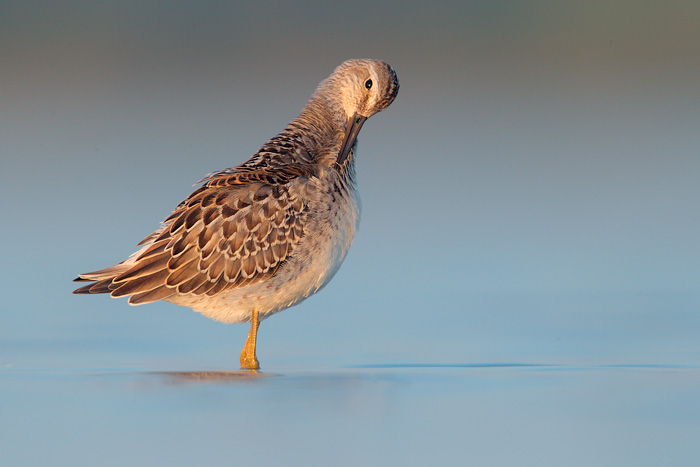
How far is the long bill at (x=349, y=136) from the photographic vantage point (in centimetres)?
1042

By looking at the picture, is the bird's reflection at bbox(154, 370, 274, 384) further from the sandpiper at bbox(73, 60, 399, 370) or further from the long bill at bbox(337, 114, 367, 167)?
the long bill at bbox(337, 114, 367, 167)

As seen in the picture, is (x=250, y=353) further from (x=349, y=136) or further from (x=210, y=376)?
(x=349, y=136)

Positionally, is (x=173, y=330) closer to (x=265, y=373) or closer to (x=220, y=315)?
(x=220, y=315)

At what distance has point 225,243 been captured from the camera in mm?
9867

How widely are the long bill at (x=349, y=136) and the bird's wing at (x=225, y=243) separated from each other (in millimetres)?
679

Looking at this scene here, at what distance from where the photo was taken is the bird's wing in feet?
32.1

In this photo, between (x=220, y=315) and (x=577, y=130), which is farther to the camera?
(x=577, y=130)

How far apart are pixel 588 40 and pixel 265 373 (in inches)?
791

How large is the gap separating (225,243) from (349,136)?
1.68 metres

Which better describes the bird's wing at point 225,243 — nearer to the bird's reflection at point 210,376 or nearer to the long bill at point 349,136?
the long bill at point 349,136

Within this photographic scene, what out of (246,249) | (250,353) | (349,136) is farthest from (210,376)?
(349,136)

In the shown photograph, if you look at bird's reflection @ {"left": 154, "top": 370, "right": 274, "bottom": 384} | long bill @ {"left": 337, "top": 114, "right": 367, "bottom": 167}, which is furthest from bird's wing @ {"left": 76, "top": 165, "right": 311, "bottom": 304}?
bird's reflection @ {"left": 154, "top": 370, "right": 274, "bottom": 384}

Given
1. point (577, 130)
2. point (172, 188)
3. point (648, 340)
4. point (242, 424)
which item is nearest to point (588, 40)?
point (577, 130)

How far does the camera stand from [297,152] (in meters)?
10.4
